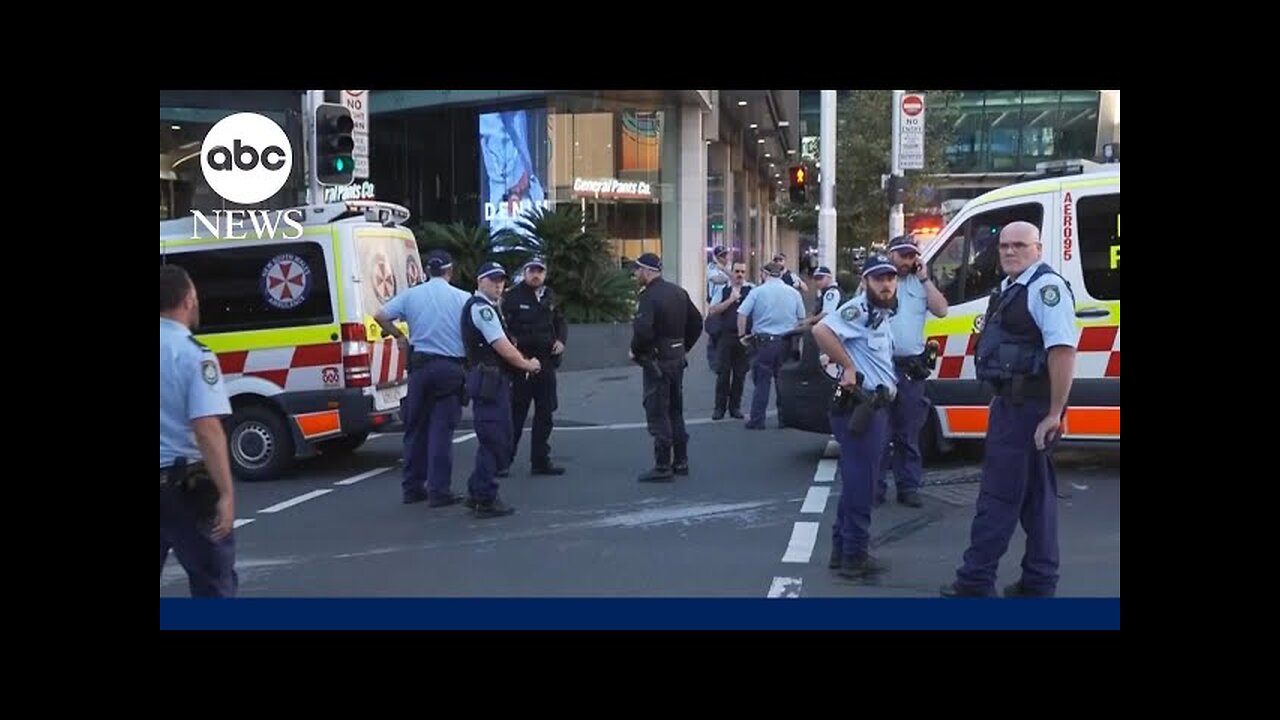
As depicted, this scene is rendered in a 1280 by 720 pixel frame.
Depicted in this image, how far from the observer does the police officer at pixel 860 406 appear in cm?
652

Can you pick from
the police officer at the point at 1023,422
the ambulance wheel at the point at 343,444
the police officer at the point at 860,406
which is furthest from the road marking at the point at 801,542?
the ambulance wheel at the point at 343,444

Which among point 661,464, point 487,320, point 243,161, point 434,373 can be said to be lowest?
point 661,464

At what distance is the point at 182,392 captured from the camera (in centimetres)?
484

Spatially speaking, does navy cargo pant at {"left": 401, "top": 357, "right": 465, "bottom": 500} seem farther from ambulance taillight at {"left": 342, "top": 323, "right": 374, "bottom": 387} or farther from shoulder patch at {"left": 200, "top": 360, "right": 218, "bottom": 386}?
shoulder patch at {"left": 200, "top": 360, "right": 218, "bottom": 386}

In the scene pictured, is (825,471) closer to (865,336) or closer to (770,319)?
(865,336)

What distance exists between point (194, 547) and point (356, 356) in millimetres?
3918

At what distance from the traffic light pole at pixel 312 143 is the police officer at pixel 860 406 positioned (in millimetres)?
3011

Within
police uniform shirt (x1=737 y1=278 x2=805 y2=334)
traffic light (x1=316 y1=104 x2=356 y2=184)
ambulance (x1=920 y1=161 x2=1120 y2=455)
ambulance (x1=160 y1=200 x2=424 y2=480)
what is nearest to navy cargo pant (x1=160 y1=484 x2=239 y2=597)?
ambulance (x1=160 y1=200 x2=424 y2=480)

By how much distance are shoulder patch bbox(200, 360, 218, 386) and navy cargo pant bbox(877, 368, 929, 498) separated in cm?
462

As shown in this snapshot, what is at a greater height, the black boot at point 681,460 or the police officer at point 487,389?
the police officer at point 487,389

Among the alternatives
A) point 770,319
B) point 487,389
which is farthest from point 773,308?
point 487,389

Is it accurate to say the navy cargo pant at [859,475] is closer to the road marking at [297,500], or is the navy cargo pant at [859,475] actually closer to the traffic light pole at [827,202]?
the road marking at [297,500]
